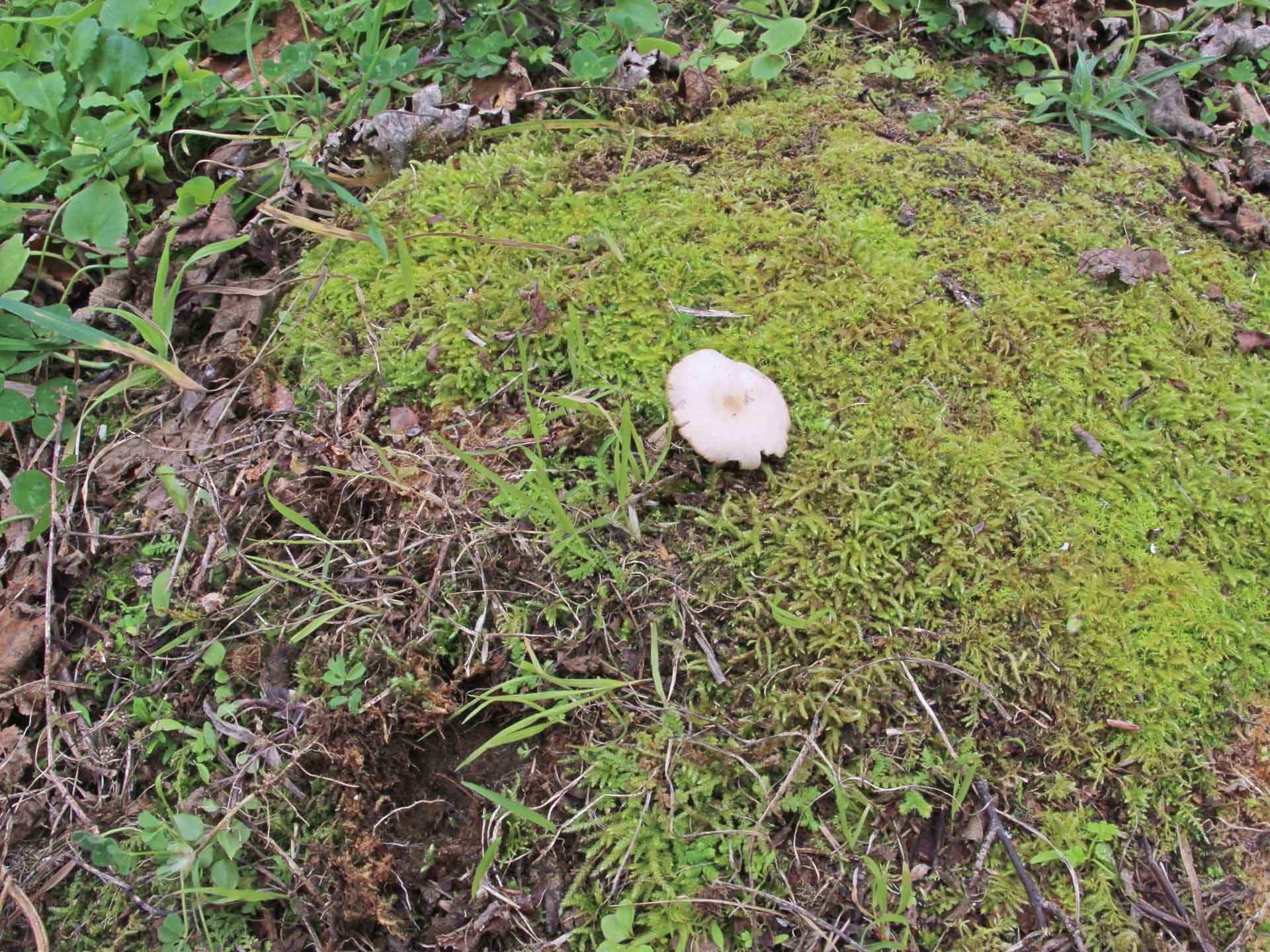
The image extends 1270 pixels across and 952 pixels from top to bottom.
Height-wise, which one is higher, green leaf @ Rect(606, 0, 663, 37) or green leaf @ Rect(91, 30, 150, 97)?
green leaf @ Rect(606, 0, 663, 37)

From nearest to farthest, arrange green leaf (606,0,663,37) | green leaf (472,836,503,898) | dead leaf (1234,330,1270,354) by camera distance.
→ green leaf (472,836,503,898), dead leaf (1234,330,1270,354), green leaf (606,0,663,37)

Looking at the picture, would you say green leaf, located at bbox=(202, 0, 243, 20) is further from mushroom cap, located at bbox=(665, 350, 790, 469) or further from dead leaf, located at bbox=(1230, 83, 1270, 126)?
dead leaf, located at bbox=(1230, 83, 1270, 126)

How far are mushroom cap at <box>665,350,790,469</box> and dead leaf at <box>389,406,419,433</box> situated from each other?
817 millimetres

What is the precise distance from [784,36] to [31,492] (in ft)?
10.5

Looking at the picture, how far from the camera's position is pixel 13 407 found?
2.58m

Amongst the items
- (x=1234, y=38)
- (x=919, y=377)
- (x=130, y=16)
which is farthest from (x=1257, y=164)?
(x=130, y=16)

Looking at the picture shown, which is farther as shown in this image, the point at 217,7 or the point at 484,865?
the point at 217,7

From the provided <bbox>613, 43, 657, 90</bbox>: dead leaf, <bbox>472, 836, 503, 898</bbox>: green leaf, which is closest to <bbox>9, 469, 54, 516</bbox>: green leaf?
<bbox>472, 836, 503, 898</bbox>: green leaf

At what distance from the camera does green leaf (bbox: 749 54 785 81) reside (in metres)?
3.33

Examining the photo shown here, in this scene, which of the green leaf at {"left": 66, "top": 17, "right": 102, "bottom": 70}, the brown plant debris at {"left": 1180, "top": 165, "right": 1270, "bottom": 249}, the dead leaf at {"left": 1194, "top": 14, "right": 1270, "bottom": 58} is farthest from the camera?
the dead leaf at {"left": 1194, "top": 14, "right": 1270, "bottom": 58}

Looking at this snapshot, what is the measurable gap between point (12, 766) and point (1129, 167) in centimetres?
423

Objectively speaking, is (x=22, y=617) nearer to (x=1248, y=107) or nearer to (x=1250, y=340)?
(x=1250, y=340)

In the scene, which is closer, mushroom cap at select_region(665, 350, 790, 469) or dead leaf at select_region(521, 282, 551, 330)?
mushroom cap at select_region(665, 350, 790, 469)

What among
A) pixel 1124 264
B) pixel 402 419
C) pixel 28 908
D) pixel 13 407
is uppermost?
pixel 1124 264
